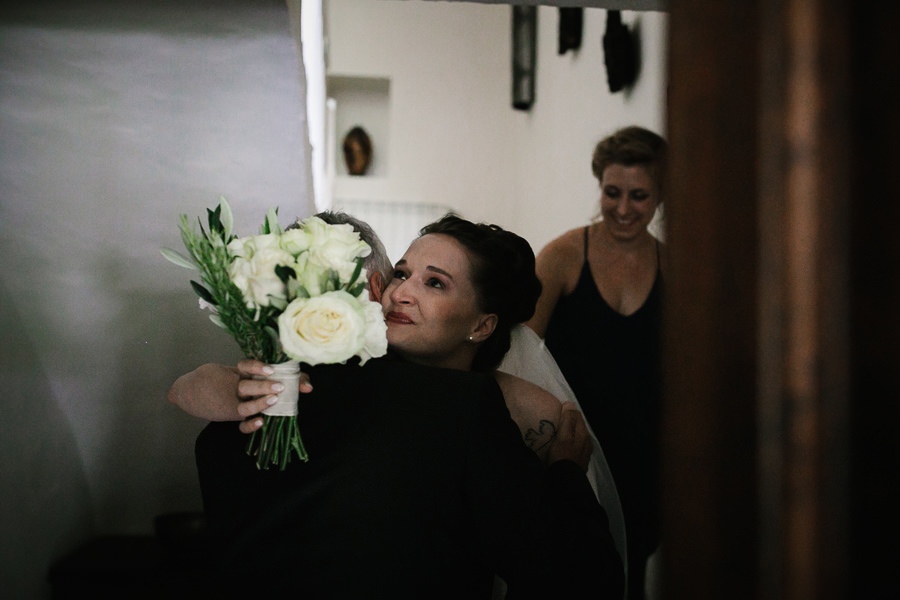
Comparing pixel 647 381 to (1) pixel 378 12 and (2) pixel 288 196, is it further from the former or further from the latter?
(1) pixel 378 12

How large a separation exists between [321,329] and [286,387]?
166 millimetres

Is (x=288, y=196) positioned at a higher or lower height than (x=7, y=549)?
higher

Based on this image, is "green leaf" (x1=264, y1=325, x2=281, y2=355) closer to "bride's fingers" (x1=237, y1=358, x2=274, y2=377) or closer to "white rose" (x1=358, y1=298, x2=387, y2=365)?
"bride's fingers" (x1=237, y1=358, x2=274, y2=377)

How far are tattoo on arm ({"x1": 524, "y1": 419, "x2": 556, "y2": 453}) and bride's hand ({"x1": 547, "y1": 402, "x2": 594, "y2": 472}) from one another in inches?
0.7

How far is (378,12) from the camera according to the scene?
5.59m

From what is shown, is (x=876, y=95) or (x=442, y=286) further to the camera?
(x=442, y=286)

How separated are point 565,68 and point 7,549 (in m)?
3.34

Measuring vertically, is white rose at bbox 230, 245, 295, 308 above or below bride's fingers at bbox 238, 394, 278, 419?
above

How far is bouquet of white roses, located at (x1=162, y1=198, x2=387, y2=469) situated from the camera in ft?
3.34

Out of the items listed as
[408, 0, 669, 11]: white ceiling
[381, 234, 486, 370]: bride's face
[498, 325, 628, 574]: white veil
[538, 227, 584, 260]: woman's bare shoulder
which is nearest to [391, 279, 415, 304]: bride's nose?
[381, 234, 486, 370]: bride's face

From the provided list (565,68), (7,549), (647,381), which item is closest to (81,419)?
(7,549)

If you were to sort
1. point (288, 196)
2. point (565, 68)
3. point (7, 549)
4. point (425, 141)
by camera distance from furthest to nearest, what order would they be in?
point (425, 141) < point (565, 68) < point (288, 196) < point (7, 549)

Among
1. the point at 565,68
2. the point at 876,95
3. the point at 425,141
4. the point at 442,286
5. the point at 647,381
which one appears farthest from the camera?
A: the point at 425,141

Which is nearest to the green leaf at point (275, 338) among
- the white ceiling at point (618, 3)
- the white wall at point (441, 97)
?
the white ceiling at point (618, 3)
